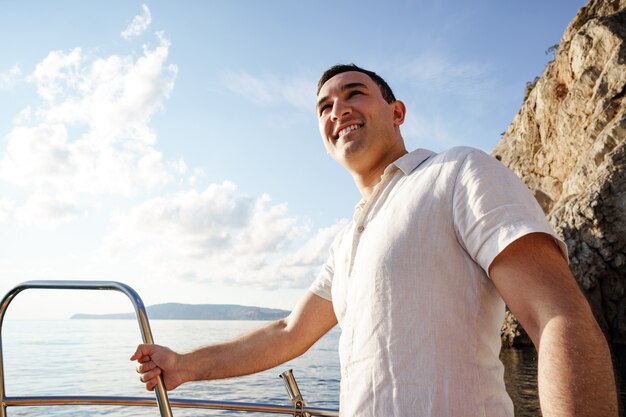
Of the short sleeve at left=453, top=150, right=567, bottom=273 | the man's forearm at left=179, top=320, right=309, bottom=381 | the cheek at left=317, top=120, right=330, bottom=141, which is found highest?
the cheek at left=317, top=120, right=330, bottom=141

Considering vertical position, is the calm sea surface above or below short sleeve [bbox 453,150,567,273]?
above

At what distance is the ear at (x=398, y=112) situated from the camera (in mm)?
1851

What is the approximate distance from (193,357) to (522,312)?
1.20 metres

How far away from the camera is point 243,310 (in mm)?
187125

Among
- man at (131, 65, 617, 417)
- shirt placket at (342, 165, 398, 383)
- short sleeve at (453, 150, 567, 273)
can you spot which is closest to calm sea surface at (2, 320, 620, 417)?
shirt placket at (342, 165, 398, 383)

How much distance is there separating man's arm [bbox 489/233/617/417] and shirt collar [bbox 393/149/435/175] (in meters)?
0.41

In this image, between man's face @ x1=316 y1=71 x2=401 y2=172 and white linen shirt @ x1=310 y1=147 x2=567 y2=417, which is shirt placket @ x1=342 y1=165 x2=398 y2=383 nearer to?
white linen shirt @ x1=310 y1=147 x2=567 y2=417

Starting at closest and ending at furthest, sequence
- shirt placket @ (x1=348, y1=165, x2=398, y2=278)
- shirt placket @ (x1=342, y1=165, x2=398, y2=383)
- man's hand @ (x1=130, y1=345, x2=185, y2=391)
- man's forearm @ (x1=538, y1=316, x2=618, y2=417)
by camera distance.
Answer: man's forearm @ (x1=538, y1=316, x2=618, y2=417), shirt placket @ (x1=342, y1=165, x2=398, y2=383), shirt placket @ (x1=348, y1=165, x2=398, y2=278), man's hand @ (x1=130, y1=345, x2=185, y2=391)

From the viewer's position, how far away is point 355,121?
67.4 inches

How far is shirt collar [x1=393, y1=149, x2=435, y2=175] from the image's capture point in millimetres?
1361

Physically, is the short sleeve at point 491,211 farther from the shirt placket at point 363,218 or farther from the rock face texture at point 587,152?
the rock face texture at point 587,152

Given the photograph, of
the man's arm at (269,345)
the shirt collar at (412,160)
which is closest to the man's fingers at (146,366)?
the man's arm at (269,345)

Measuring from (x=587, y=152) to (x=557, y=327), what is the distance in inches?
1000

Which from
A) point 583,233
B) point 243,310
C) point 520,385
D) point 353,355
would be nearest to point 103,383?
point 520,385
